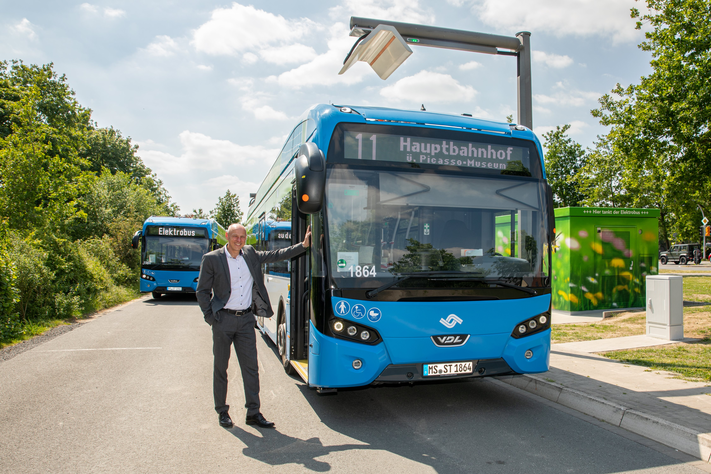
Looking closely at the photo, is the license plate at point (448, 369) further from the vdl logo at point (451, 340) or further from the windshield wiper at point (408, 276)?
the windshield wiper at point (408, 276)

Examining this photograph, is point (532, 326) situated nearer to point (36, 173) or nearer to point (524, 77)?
point (524, 77)

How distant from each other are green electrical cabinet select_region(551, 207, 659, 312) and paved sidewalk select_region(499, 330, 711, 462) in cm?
570

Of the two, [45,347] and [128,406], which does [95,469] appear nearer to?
[128,406]

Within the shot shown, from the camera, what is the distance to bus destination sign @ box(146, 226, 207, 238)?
1953 cm

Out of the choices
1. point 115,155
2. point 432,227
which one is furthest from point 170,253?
point 115,155

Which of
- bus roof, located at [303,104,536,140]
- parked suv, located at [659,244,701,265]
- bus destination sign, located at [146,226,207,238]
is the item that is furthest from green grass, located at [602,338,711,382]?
parked suv, located at [659,244,701,265]

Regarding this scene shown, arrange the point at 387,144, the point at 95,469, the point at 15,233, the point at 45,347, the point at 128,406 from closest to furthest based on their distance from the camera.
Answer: the point at 95,469
the point at 387,144
the point at 128,406
the point at 45,347
the point at 15,233

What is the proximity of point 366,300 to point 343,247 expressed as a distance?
1.78ft

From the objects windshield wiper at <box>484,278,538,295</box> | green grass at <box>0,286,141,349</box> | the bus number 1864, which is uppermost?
the bus number 1864

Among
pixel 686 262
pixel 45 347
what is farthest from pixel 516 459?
pixel 686 262

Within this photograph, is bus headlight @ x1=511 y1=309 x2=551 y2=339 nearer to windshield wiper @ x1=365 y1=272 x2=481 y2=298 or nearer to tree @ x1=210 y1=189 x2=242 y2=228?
windshield wiper @ x1=365 y1=272 x2=481 y2=298

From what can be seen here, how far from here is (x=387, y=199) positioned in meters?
5.00

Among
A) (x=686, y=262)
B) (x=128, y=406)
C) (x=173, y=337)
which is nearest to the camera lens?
(x=128, y=406)

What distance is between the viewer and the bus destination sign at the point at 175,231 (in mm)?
19531
